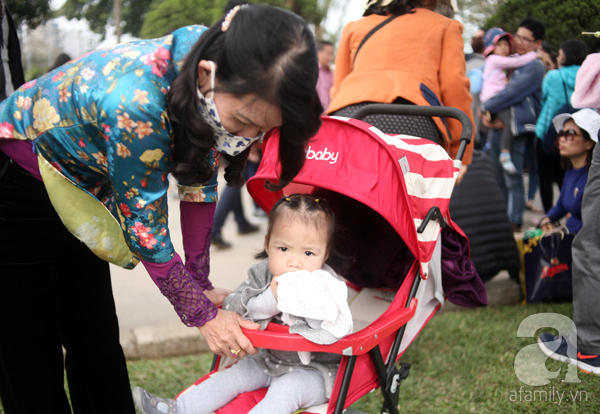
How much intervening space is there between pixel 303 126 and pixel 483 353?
2.21m

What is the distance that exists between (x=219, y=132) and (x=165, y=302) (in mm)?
A: 2696

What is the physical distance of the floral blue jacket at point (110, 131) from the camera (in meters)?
1.24

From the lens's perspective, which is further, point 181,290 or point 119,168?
point 181,290

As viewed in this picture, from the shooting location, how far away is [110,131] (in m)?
1.24

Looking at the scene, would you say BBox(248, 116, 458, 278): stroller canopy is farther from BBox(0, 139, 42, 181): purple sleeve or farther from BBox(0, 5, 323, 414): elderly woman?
BBox(0, 139, 42, 181): purple sleeve

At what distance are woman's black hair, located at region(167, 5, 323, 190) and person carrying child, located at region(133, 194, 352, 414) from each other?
23.0 inches

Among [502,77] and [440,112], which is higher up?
[440,112]

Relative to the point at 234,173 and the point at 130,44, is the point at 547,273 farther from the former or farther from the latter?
the point at 130,44

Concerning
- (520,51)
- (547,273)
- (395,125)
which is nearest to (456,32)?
(395,125)

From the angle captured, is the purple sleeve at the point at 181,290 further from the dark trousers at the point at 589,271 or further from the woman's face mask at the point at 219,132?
the dark trousers at the point at 589,271

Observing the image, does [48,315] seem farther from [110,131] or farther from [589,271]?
[589,271]

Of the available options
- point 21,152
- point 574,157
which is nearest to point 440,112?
point 21,152

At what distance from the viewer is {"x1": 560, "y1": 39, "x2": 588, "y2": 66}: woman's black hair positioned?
153 inches

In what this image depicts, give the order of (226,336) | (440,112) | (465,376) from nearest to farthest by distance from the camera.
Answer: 1. (226,336)
2. (440,112)
3. (465,376)
